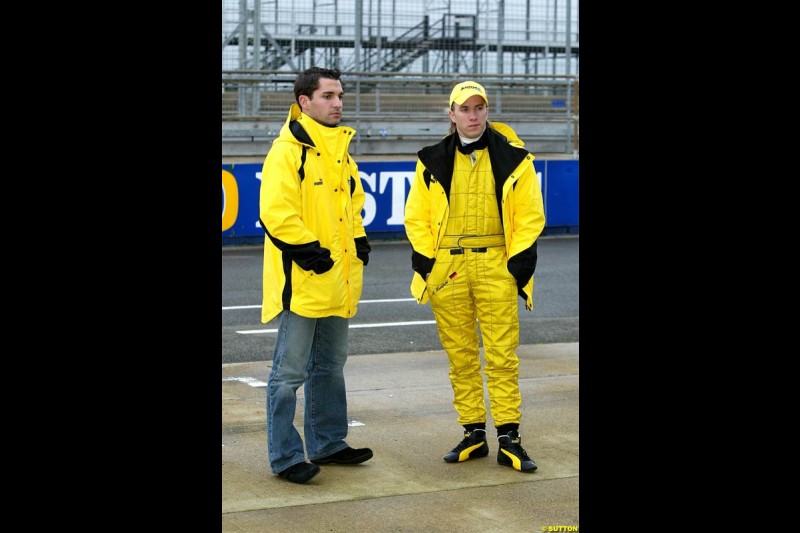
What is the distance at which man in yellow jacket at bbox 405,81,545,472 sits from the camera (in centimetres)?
581

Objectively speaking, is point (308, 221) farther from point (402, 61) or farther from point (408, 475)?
point (402, 61)

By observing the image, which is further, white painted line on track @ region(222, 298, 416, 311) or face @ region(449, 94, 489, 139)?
white painted line on track @ region(222, 298, 416, 311)

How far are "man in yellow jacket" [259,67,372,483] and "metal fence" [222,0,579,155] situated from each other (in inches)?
542

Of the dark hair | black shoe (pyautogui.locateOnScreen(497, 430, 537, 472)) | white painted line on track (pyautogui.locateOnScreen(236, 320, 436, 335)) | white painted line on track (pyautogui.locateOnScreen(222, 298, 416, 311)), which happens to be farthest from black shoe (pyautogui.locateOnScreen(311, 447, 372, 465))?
white painted line on track (pyautogui.locateOnScreen(222, 298, 416, 311))

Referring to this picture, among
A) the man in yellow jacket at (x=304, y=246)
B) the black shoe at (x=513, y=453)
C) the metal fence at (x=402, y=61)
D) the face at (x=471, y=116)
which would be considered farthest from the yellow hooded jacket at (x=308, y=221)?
the metal fence at (x=402, y=61)

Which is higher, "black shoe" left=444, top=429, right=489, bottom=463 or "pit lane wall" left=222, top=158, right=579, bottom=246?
"pit lane wall" left=222, top=158, right=579, bottom=246

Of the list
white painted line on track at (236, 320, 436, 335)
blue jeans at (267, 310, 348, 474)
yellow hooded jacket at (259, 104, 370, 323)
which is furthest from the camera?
white painted line on track at (236, 320, 436, 335)

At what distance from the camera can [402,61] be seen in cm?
2183

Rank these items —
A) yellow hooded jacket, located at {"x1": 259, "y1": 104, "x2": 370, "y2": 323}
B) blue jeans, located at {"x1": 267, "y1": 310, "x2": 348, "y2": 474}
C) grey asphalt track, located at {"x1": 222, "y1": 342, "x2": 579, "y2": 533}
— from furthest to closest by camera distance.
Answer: blue jeans, located at {"x1": 267, "y1": 310, "x2": 348, "y2": 474} < yellow hooded jacket, located at {"x1": 259, "y1": 104, "x2": 370, "y2": 323} < grey asphalt track, located at {"x1": 222, "y1": 342, "x2": 579, "y2": 533}

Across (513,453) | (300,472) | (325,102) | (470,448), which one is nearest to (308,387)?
(300,472)

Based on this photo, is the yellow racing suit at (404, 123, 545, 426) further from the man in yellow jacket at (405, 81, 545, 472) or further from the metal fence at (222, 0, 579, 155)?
the metal fence at (222, 0, 579, 155)

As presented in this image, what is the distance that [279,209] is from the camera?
5398mm
